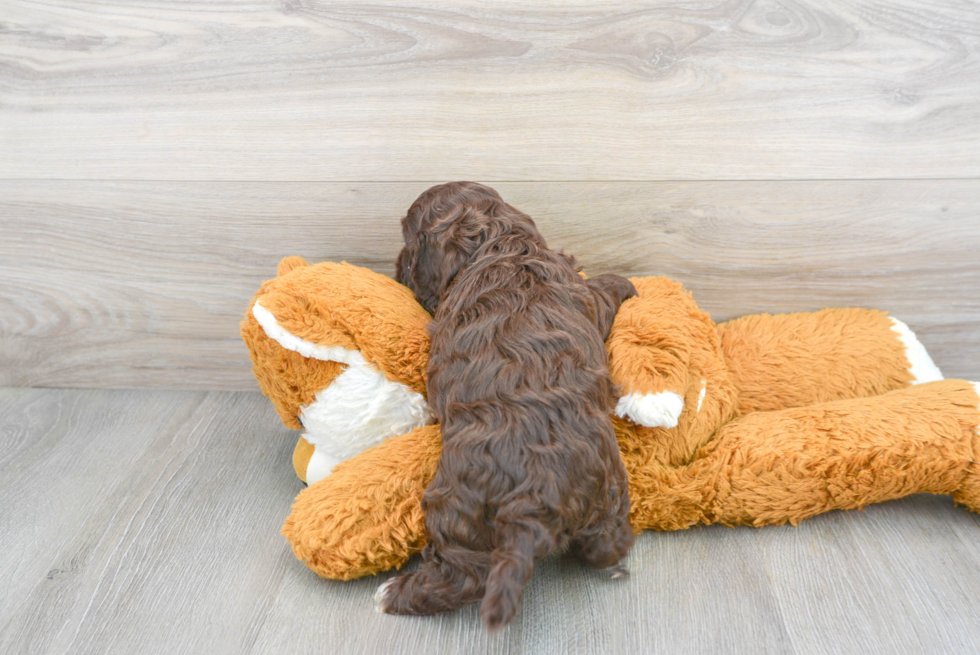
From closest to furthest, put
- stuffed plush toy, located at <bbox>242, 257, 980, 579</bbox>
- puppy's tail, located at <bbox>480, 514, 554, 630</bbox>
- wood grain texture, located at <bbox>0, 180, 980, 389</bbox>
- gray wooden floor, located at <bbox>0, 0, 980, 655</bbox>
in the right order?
puppy's tail, located at <bbox>480, 514, 554, 630</bbox> < stuffed plush toy, located at <bbox>242, 257, 980, 579</bbox> < gray wooden floor, located at <bbox>0, 0, 980, 655</bbox> < wood grain texture, located at <bbox>0, 180, 980, 389</bbox>

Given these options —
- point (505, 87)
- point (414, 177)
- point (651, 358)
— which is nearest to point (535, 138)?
point (505, 87)

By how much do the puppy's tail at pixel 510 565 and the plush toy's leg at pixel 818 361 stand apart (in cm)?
49

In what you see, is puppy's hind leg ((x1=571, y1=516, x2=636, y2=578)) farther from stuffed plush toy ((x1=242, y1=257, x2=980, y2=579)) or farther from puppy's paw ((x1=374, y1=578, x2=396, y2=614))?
puppy's paw ((x1=374, y1=578, x2=396, y2=614))

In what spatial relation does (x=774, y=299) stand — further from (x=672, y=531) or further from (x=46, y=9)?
(x=46, y=9)

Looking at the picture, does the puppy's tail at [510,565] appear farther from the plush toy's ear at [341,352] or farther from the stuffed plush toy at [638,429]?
the plush toy's ear at [341,352]

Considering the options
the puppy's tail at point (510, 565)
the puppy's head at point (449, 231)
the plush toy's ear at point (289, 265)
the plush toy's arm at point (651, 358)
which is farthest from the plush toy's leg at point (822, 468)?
the plush toy's ear at point (289, 265)

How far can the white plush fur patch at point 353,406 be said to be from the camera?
3.19 feet

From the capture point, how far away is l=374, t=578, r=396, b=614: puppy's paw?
0.87 m

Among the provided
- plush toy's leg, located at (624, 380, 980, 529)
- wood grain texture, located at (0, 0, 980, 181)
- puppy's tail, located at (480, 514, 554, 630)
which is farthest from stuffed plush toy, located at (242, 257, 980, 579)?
wood grain texture, located at (0, 0, 980, 181)

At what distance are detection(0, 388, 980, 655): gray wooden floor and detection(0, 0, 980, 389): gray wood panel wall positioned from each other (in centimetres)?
42

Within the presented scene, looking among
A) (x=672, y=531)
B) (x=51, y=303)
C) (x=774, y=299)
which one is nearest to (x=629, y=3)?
(x=774, y=299)

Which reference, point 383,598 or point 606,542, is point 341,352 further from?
point 606,542

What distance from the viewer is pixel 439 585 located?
2.76 ft

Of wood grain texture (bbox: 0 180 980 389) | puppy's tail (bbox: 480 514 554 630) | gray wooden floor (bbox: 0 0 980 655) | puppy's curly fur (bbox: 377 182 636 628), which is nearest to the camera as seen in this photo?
puppy's tail (bbox: 480 514 554 630)
